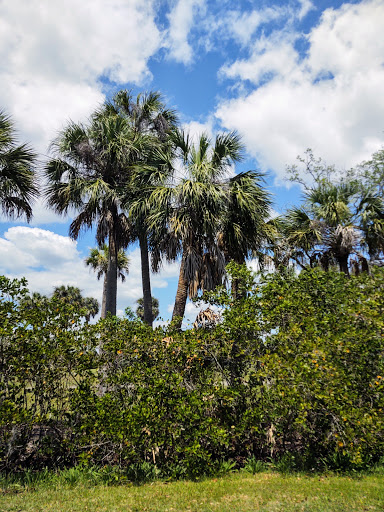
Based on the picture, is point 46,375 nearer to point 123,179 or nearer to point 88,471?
point 88,471

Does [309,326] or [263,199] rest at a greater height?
[263,199]

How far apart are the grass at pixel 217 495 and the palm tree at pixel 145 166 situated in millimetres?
6161

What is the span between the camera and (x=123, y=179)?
43.0 ft

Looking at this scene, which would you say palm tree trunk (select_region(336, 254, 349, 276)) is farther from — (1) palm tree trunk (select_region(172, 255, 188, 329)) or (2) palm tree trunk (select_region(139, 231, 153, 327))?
(2) palm tree trunk (select_region(139, 231, 153, 327))

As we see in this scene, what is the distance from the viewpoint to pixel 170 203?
34.0ft

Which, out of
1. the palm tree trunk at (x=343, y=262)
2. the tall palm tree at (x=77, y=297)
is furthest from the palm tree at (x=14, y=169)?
the tall palm tree at (x=77, y=297)

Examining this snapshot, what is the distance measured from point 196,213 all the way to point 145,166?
91.1 inches

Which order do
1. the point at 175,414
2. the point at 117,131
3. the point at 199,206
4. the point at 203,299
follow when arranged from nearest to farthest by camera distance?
the point at 175,414 < the point at 203,299 < the point at 199,206 < the point at 117,131

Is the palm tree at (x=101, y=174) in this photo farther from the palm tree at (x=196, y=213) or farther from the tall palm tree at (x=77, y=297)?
the tall palm tree at (x=77, y=297)

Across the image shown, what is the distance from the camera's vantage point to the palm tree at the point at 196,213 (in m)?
9.91

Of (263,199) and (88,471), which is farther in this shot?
(263,199)

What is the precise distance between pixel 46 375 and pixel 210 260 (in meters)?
6.44

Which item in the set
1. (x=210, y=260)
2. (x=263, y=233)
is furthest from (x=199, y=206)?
(x=263, y=233)

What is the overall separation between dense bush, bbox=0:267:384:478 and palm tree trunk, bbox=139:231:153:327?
618cm
